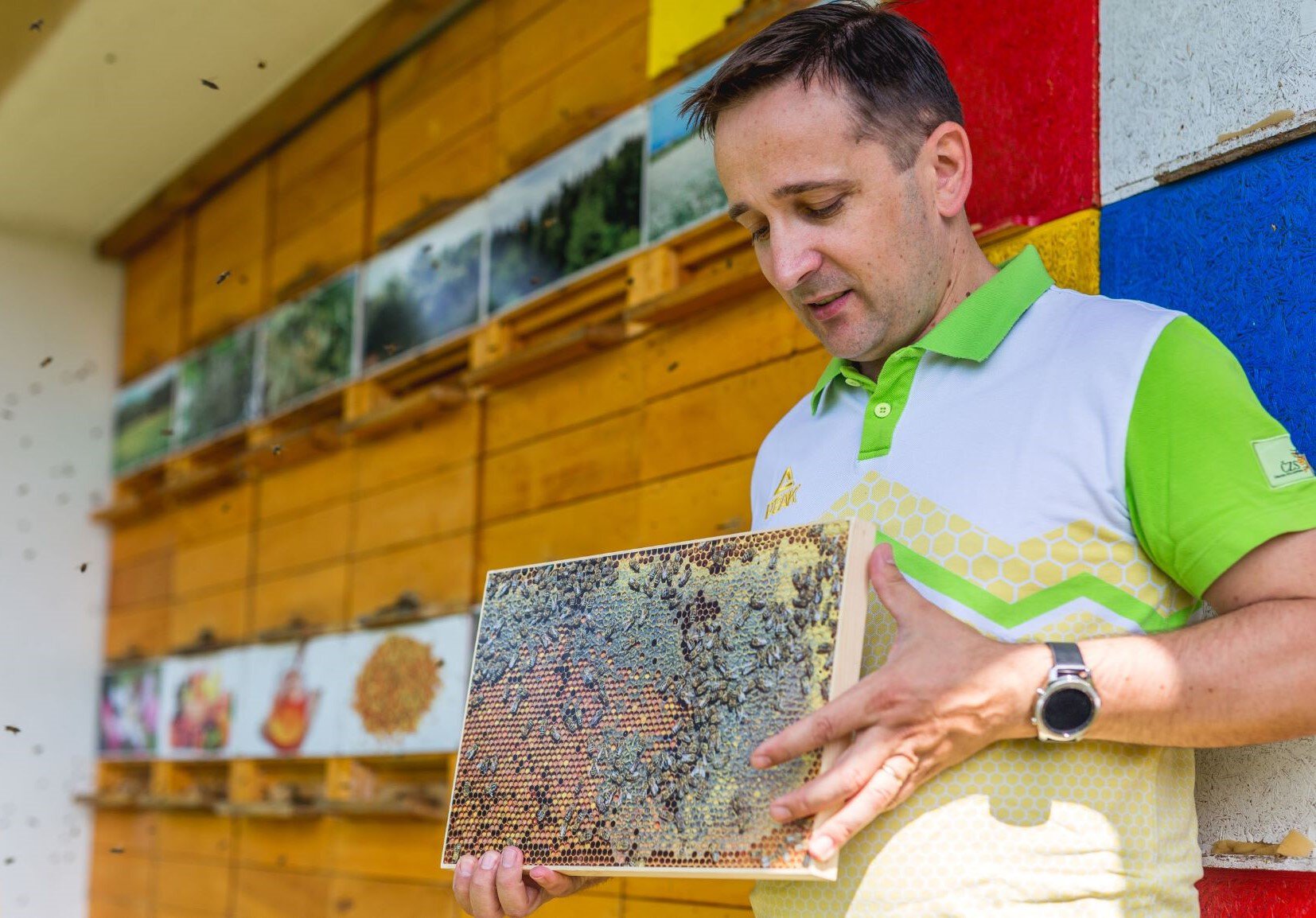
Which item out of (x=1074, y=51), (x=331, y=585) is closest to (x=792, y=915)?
(x=1074, y=51)

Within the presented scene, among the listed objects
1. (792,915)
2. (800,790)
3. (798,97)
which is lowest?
(792,915)

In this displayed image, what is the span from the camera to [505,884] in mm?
1502

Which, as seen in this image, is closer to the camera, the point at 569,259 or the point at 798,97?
the point at 798,97

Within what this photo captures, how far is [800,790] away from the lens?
1220 mm

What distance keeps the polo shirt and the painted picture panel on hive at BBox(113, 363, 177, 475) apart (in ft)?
13.5

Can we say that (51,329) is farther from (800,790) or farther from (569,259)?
(800,790)

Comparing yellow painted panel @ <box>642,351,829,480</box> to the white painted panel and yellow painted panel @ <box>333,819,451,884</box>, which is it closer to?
the white painted panel

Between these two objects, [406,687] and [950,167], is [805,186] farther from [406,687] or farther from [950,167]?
[406,687]

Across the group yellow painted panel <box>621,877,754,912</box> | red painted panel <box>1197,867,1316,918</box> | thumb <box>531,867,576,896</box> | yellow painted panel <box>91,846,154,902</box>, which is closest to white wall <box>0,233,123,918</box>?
yellow painted panel <box>91,846,154,902</box>

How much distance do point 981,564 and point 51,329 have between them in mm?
4888

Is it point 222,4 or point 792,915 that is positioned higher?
point 222,4

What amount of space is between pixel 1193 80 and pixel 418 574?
235 cm

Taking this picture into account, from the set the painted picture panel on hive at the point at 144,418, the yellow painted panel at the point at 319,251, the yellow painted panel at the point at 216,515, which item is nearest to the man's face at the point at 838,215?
the yellow painted panel at the point at 319,251

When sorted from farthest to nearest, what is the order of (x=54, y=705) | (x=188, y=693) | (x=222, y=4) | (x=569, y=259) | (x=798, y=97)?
(x=54, y=705) → (x=188, y=693) → (x=222, y=4) → (x=569, y=259) → (x=798, y=97)
